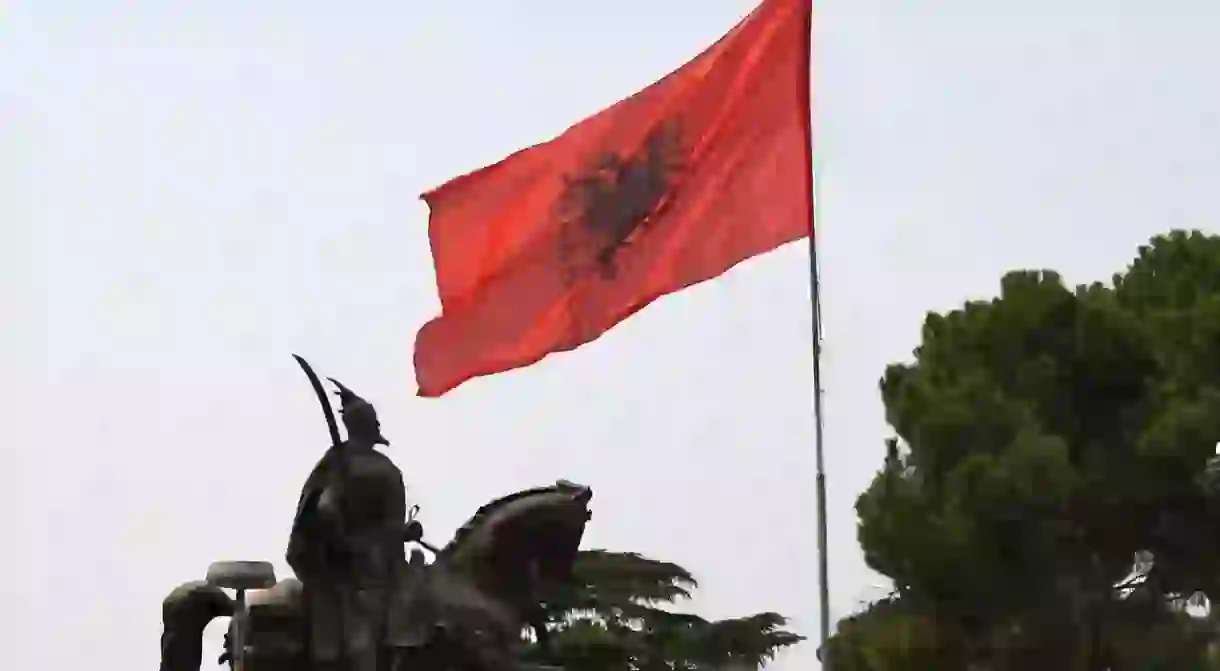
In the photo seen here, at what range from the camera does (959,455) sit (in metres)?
21.9

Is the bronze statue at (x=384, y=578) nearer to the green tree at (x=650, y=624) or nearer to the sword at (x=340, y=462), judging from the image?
the sword at (x=340, y=462)

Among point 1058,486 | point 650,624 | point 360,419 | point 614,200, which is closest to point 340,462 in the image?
point 360,419

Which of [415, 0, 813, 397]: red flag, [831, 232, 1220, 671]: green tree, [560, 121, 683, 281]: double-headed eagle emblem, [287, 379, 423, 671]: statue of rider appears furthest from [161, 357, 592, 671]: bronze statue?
[831, 232, 1220, 671]: green tree

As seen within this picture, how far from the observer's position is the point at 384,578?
957 cm

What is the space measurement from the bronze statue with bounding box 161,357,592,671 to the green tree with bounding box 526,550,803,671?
47.7 feet

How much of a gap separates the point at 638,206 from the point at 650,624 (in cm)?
1509

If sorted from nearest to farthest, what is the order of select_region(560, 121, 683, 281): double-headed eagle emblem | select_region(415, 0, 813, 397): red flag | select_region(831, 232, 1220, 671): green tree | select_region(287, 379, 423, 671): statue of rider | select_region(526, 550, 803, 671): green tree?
select_region(287, 379, 423, 671): statue of rider, select_region(415, 0, 813, 397): red flag, select_region(560, 121, 683, 281): double-headed eagle emblem, select_region(831, 232, 1220, 671): green tree, select_region(526, 550, 803, 671): green tree

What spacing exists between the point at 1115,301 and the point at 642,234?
12590mm

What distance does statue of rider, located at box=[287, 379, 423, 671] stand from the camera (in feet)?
31.3

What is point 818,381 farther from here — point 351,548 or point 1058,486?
point 1058,486

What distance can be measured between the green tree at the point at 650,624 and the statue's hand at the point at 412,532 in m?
14.8

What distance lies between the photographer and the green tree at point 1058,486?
21.0m

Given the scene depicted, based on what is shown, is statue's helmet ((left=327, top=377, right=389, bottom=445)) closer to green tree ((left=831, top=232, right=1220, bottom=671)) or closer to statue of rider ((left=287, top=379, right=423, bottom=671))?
statue of rider ((left=287, top=379, right=423, bottom=671))

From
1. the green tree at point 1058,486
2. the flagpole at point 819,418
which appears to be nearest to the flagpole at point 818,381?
the flagpole at point 819,418
